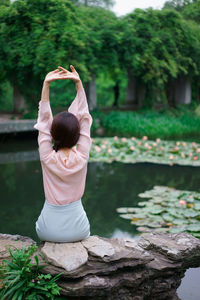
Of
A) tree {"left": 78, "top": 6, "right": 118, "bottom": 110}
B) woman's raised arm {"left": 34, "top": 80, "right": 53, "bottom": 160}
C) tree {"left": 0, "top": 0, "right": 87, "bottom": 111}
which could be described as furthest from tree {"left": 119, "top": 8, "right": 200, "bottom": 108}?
woman's raised arm {"left": 34, "top": 80, "right": 53, "bottom": 160}

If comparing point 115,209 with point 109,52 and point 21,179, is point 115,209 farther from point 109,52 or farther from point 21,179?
point 109,52

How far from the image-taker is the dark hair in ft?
7.73

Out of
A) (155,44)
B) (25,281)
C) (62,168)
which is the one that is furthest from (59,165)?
(155,44)

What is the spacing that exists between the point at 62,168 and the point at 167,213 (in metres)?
2.49

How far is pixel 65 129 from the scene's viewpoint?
2357 mm

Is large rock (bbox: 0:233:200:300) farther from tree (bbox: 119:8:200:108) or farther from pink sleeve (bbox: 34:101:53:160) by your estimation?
tree (bbox: 119:8:200:108)

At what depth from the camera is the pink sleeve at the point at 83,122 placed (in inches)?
97.3

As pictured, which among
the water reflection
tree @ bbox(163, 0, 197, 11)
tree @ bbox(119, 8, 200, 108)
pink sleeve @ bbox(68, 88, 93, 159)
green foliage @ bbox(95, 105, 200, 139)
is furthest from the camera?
tree @ bbox(163, 0, 197, 11)

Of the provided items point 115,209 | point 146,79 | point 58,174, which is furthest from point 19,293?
point 146,79

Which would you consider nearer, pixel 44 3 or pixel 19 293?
pixel 19 293

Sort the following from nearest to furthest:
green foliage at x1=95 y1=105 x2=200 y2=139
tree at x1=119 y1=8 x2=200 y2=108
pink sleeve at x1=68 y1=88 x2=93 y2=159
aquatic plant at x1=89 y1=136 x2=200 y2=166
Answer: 1. pink sleeve at x1=68 y1=88 x2=93 y2=159
2. aquatic plant at x1=89 y1=136 x2=200 y2=166
3. green foliage at x1=95 y1=105 x2=200 y2=139
4. tree at x1=119 y1=8 x2=200 y2=108

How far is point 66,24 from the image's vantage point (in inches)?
370

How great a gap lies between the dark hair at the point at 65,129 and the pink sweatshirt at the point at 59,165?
0.06 m

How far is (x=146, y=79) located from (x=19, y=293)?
36.6ft
